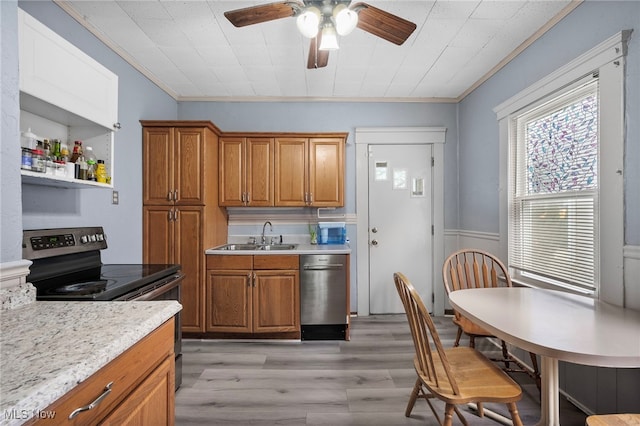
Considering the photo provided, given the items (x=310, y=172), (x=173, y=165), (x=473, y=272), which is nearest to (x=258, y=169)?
(x=310, y=172)

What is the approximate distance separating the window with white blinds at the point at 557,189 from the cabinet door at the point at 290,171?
2046 mm

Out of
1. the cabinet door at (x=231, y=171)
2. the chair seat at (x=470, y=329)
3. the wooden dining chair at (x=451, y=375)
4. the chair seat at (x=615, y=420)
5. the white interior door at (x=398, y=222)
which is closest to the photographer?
the chair seat at (x=615, y=420)

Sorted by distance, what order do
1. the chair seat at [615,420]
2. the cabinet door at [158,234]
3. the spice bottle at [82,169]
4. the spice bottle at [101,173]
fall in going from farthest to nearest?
the cabinet door at [158,234] → the spice bottle at [101,173] → the spice bottle at [82,169] → the chair seat at [615,420]

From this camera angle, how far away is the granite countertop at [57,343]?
0.56m

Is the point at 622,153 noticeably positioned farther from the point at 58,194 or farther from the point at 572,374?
the point at 58,194

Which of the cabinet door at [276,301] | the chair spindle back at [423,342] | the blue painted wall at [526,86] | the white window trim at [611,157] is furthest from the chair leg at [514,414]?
the cabinet door at [276,301]

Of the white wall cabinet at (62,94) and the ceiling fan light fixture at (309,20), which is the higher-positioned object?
the ceiling fan light fixture at (309,20)

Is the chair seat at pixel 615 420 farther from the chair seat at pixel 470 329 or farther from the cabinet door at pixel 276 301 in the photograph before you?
the cabinet door at pixel 276 301

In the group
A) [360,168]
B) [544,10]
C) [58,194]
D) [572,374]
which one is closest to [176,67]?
[58,194]

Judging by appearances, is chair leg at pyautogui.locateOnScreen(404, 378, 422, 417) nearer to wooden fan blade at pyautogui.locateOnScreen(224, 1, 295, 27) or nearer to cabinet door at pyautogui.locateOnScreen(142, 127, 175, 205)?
wooden fan blade at pyautogui.locateOnScreen(224, 1, 295, 27)

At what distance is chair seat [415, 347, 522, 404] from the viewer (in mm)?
1294

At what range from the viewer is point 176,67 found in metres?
2.80

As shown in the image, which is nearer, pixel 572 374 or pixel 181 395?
pixel 572 374

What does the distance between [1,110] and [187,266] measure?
6.53ft
